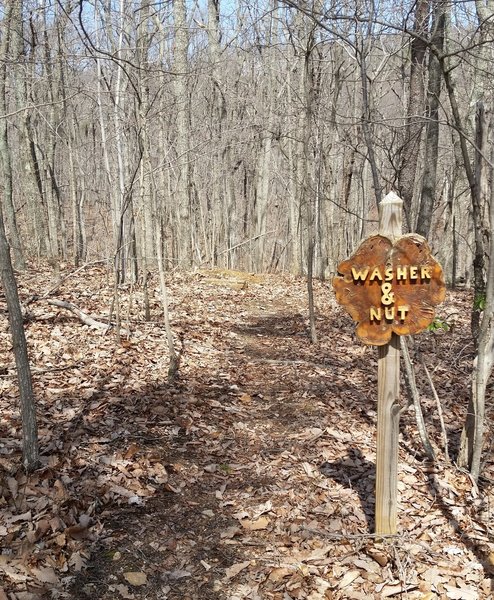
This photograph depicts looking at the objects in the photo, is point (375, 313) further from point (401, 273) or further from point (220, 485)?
point (220, 485)

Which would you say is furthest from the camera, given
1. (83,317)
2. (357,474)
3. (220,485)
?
(83,317)

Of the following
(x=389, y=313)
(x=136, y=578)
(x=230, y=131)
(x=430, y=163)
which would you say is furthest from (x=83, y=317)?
(x=430, y=163)

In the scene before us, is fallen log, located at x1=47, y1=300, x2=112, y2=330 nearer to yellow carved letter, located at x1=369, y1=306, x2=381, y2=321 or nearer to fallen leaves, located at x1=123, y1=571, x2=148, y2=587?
fallen leaves, located at x1=123, y1=571, x2=148, y2=587

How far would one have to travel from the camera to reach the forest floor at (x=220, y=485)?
3.07 metres

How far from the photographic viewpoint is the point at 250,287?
14812mm

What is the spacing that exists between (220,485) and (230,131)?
600 centimetres

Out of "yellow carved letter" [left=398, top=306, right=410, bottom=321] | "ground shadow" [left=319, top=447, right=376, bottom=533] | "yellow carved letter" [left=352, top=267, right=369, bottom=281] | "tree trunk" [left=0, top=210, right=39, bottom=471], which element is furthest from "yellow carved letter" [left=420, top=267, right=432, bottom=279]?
"tree trunk" [left=0, top=210, right=39, bottom=471]

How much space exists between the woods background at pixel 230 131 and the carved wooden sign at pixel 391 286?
1401 millimetres

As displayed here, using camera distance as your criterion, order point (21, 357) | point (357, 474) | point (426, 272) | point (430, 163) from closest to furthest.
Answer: point (426, 272), point (21, 357), point (357, 474), point (430, 163)

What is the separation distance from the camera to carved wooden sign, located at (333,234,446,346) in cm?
290

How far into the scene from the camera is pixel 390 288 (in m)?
2.94

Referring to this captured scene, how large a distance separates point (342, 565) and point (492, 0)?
31.9 feet

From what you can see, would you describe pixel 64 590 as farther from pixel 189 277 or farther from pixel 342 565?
pixel 189 277

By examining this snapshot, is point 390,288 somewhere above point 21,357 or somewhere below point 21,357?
above
